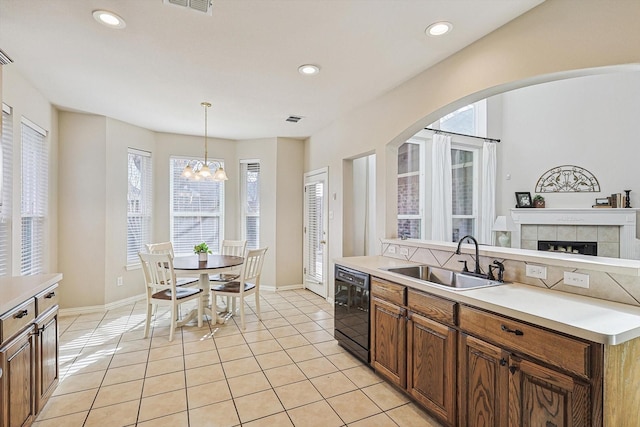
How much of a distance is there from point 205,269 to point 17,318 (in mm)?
1872

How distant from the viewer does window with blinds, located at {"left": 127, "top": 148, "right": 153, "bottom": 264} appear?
15.9ft

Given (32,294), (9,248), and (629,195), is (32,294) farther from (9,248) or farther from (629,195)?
(629,195)

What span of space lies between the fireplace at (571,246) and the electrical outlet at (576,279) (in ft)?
15.9

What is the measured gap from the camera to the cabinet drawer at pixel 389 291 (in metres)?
2.33

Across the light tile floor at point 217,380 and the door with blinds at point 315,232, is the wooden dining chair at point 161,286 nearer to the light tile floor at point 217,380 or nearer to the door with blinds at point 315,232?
the light tile floor at point 217,380

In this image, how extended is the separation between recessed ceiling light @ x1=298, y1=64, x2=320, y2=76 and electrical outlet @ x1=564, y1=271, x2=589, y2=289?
2501mm

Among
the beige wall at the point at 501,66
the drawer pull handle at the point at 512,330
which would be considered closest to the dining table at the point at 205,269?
the beige wall at the point at 501,66

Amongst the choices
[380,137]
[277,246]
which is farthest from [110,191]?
[380,137]

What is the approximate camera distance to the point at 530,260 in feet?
6.63

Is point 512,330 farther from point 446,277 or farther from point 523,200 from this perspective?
point 523,200

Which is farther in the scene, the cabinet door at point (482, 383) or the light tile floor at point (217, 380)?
the light tile floor at point (217, 380)

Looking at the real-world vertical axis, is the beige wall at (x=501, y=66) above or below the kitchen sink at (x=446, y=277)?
above

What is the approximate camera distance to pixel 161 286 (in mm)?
3477

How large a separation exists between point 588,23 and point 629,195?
4800mm
